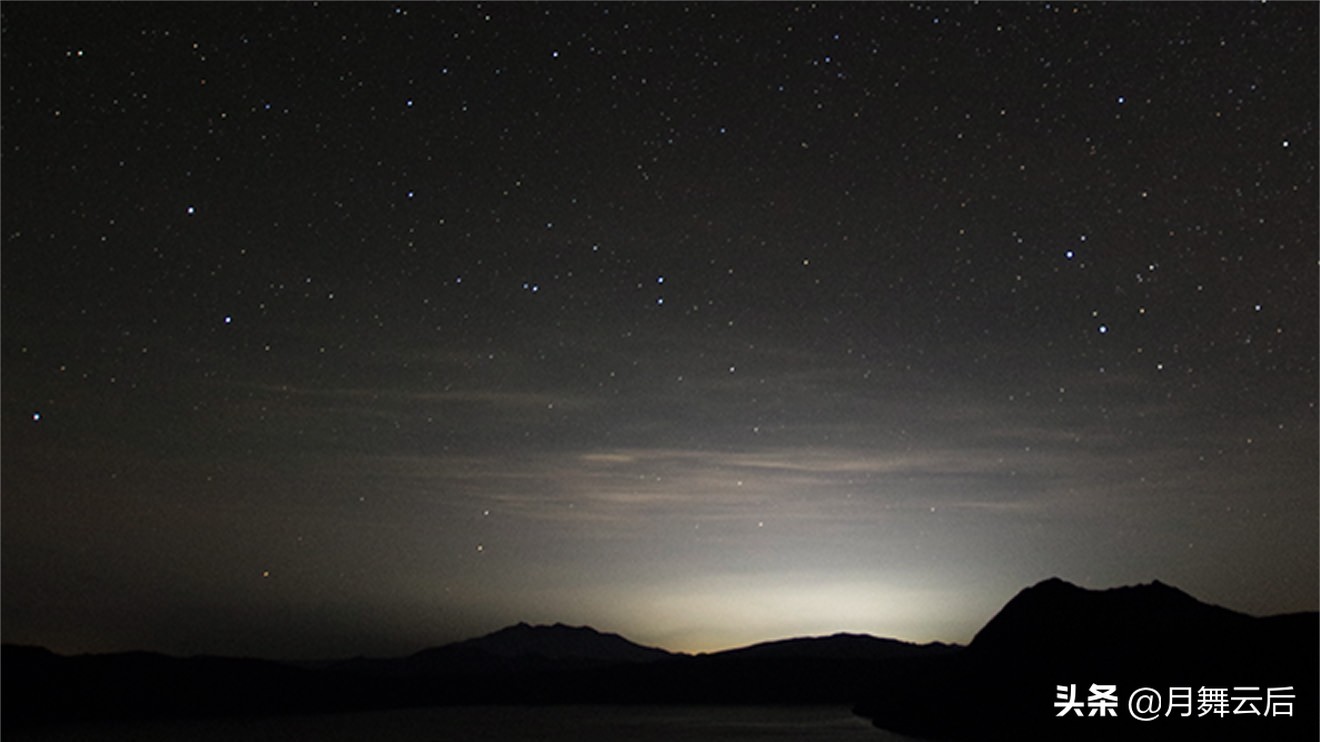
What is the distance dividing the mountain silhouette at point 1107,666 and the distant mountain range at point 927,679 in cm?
10

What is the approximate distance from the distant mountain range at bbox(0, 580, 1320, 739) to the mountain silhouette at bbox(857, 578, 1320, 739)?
10 cm

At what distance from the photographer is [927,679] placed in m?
76.8

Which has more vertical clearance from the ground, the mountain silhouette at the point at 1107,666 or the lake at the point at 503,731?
the mountain silhouette at the point at 1107,666

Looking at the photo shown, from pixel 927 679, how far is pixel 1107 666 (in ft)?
108

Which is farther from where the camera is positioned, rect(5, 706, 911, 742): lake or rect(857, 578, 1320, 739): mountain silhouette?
rect(5, 706, 911, 742): lake

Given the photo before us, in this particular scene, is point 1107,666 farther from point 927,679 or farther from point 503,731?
point 503,731

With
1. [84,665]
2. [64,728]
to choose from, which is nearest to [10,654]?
[84,665]

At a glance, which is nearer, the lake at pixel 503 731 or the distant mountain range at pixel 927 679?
the distant mountain range at pixel 927 679

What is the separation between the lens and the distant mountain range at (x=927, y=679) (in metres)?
39.8

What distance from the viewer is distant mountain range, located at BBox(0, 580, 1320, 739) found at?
39812 mm

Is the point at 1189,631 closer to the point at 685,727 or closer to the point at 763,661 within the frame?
the point at 685,727

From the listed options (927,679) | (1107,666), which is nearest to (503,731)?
(927,679)

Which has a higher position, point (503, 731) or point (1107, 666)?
point (1107, 666)

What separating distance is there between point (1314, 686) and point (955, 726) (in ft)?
87.7
